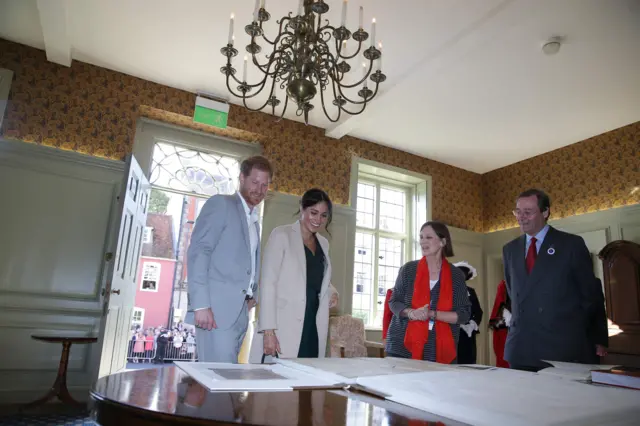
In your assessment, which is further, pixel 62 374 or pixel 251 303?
pixel 62 374

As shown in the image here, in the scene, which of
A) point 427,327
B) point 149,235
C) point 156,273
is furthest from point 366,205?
point 156,273

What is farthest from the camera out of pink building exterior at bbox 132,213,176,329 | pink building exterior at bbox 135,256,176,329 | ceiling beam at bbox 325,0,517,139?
pink building exterior at bbox 135,256,176,329

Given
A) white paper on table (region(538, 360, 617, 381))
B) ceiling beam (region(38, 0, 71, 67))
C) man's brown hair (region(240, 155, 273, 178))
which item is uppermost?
ceiling beam (region(38, 0, 71, 67))

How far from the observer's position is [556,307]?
1.85m

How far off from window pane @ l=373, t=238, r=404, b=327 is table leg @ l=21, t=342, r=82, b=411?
3589 mm

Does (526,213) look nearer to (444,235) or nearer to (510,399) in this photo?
(444,235)

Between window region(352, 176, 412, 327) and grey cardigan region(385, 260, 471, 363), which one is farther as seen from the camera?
window region(352, 176, 412, 327)

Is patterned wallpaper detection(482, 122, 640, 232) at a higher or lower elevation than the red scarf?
higher

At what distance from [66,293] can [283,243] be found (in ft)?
9.67

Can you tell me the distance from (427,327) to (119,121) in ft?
12.4

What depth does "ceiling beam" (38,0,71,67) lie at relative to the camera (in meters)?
3.23

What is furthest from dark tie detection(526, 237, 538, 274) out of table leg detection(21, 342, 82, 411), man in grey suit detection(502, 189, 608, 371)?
table leg detection(21, 342, 82, 411)

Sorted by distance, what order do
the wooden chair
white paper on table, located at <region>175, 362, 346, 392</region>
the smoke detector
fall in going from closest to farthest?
1. white paper on table, located at <region>175, 362, 346, 392</region>
2. the smoke detector
3. the wooden chair

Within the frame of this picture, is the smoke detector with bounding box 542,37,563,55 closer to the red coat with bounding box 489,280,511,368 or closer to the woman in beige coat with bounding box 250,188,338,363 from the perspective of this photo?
the red coat with bounding box 489,280,511,368
